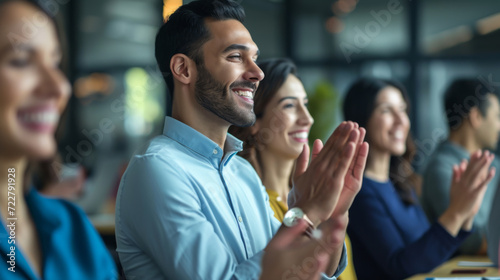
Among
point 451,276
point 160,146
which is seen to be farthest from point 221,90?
point 451,276

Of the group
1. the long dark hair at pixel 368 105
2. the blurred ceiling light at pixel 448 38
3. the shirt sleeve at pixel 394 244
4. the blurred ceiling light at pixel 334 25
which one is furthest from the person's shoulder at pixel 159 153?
the blurred ceiling light at pixel 334 25

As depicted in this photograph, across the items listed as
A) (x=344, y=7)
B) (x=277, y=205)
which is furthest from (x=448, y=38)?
(x=277, y=205)

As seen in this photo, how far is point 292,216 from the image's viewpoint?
1177mm

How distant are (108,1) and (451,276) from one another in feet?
16.5

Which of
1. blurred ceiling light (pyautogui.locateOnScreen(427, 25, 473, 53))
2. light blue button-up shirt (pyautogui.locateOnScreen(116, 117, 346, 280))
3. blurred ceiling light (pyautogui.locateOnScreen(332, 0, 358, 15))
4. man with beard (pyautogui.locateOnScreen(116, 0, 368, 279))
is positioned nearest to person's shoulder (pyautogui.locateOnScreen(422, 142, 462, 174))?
man with beard (pyautogui.locateOnScreen(116, 0, 368, 279))

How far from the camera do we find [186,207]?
1167 millimetres

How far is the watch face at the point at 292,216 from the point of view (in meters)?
1.16

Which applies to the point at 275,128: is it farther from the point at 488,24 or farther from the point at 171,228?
the point at 488,24

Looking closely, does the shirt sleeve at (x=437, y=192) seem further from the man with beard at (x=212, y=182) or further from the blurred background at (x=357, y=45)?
the blurred background at (x=357, y=45)

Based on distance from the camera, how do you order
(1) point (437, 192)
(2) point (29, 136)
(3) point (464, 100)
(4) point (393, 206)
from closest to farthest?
(2) point (29, 136), (4) point (393, 206), (1) point (437, 192), (3) point (464, 100)

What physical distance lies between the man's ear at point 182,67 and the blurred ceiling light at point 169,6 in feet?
0.45

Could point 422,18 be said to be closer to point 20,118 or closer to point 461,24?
point 461,24

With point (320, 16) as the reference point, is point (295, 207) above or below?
below

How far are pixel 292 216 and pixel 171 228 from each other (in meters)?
0.25
